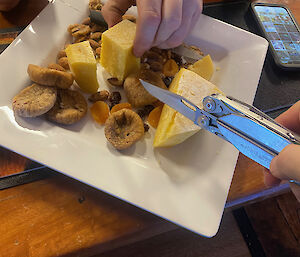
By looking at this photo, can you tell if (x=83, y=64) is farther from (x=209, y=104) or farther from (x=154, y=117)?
(x=209, y=104)

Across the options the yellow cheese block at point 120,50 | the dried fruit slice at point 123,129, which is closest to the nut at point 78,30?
the yellow cheese block at point 120,50

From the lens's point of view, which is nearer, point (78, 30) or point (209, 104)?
point (209, 104)

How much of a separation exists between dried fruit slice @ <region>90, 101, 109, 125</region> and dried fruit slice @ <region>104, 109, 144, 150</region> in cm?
5

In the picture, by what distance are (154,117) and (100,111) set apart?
0.16m

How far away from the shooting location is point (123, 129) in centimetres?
78

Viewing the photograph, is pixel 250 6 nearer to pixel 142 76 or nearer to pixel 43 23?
pixel 142 76

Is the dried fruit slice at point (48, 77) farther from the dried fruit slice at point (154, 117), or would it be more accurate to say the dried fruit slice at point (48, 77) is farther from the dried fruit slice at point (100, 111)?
the dried fruit slice at point (154, 117)

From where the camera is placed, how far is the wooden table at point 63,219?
66 centimetres

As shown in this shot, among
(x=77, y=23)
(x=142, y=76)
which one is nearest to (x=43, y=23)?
(x=77, y=23)

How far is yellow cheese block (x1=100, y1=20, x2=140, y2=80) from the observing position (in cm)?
79

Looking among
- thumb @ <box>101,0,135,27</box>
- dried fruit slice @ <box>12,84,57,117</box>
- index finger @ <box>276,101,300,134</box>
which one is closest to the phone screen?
index finger @ <box>276,101,300,134</box>

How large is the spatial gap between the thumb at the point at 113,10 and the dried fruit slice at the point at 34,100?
1.06 feet

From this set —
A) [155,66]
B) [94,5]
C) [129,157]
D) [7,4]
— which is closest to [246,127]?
[129,157]

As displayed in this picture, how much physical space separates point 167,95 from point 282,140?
27 cm
